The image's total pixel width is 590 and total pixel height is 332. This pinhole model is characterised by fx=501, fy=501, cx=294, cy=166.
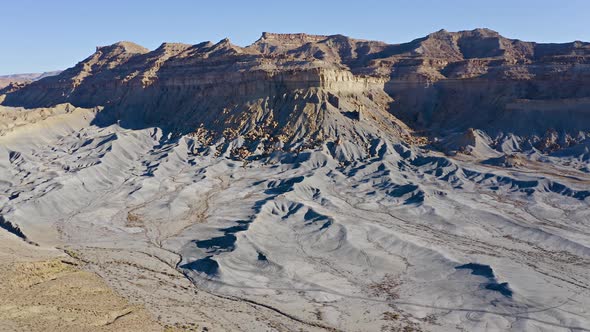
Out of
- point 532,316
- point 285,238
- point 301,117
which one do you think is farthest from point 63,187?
point 532,316

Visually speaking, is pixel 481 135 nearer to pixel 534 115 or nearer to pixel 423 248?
pixel 534 115

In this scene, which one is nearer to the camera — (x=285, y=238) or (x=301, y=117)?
(x=285, y=238)

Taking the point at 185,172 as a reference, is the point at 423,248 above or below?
below

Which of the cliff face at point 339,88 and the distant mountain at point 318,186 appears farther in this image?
the cliff face at point 339,88

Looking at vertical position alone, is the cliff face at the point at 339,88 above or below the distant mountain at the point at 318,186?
above

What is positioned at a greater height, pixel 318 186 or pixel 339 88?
pixel 339 88

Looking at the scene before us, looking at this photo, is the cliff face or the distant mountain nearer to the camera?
the distant mountain

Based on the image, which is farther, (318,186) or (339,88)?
(339,88)

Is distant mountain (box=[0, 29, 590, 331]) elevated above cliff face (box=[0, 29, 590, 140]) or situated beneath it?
situated beneath
